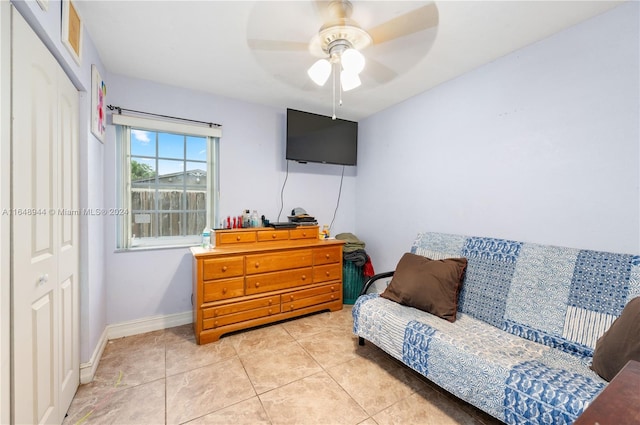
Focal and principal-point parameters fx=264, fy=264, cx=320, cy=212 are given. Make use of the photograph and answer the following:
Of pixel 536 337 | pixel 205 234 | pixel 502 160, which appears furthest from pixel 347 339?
pixel 502 160

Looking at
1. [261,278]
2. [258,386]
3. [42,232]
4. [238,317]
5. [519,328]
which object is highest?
[42,232]

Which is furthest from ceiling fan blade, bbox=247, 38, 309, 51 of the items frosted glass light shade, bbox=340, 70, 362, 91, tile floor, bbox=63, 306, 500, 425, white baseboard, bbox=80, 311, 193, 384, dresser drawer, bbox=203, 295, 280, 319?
white baseboard, bbox=80, 311, 193, 384

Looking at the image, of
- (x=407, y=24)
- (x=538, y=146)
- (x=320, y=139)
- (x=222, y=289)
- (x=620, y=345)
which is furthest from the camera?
(x=320, y=139)

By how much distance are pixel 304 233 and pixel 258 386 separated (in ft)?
5.42

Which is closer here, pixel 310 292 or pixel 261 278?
pixel 261 278

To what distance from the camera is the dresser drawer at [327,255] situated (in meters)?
3.02

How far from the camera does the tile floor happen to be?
159cm

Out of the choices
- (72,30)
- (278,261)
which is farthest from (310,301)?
(72,30)

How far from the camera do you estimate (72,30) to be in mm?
1517

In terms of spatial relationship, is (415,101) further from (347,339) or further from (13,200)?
(13,200)

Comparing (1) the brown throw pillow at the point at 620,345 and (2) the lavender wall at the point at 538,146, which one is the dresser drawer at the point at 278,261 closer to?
(2) the lavender wall at the point at 538,146

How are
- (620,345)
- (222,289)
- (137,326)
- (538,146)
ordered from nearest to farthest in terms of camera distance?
(620,345) → (538,146) → (222,289) → (137,326)

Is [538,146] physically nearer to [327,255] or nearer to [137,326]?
[327,255]

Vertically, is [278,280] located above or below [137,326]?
above
